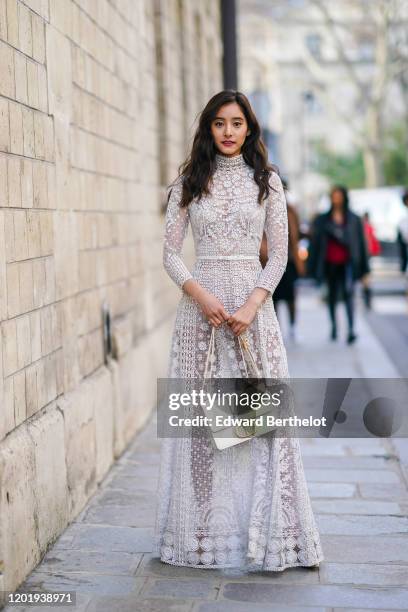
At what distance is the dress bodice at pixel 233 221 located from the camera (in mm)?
4996

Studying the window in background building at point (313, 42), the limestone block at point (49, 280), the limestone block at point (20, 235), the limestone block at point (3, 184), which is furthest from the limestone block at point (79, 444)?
the window in background building at point (313, 42)

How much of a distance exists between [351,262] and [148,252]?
4.58 metres

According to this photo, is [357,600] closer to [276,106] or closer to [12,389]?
[12,389]

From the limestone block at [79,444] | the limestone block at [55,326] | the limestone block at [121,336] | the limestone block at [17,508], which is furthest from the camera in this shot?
the limestone block at [121,336]

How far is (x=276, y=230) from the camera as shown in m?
5.04

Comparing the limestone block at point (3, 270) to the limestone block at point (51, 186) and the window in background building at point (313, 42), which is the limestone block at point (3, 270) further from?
the window in background building at point (313, 42)

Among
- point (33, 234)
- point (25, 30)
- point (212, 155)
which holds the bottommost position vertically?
point (33, 234)

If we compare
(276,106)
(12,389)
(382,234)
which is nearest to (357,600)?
(12,389)

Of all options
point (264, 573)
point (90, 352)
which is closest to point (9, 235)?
point (264, 573)

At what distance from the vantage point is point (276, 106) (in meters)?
70.9

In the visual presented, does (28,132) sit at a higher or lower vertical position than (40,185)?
higher

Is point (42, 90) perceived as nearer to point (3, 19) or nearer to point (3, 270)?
point (3, 19)

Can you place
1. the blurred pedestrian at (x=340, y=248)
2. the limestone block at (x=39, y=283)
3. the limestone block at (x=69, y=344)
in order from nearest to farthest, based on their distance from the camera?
the limestone block at (x=39, y=283), the limestone block at (x=69, y=344), the blurred pedestrian at (x=340, y=248)

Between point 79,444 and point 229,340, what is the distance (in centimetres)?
153
